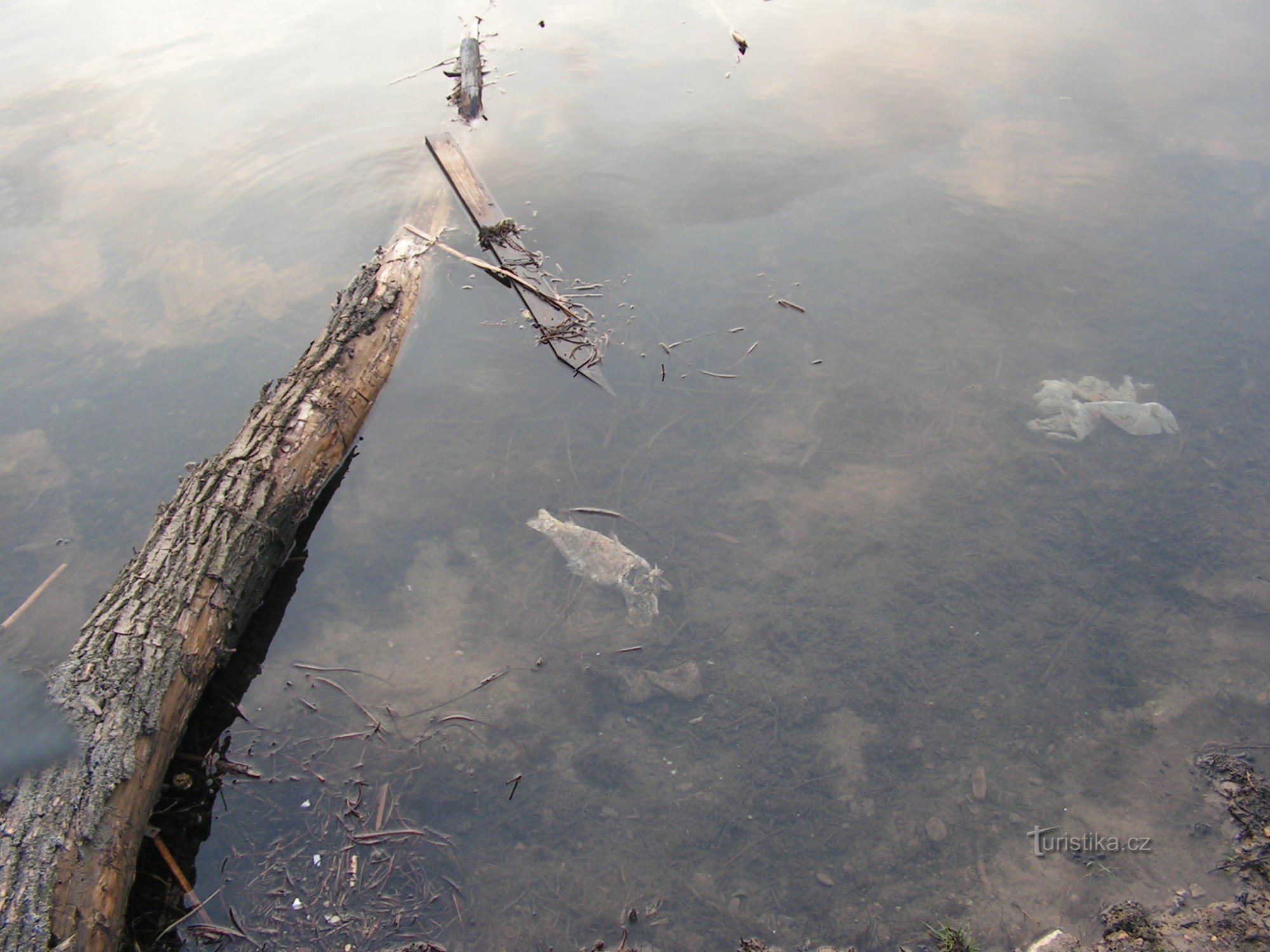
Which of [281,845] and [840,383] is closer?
[281,845]

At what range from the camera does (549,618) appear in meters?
4.07

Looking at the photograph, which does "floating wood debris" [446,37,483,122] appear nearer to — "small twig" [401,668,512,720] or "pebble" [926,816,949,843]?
"small twig" [401,668,512,720]

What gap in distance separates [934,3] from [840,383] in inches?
325

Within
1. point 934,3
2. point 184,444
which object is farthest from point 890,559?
point 934,3

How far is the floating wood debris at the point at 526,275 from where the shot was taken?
549cm

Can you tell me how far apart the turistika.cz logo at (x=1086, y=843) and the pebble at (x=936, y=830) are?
0.35 metres

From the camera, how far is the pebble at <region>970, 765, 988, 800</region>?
336 centimetres

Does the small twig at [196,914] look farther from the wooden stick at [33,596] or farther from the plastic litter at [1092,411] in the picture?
the plastic litter at [1092,411]

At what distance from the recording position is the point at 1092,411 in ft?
16.2

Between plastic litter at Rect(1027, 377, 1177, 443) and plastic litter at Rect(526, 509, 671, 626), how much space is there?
109 inches

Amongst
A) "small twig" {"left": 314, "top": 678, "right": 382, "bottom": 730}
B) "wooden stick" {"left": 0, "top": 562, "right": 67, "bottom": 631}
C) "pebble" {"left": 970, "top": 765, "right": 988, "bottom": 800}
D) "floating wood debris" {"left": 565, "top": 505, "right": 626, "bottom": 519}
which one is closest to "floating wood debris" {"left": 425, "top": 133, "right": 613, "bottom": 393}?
"floating wood debris" {"left": 565, "top": 505, "right": 626, "bottom": 519}

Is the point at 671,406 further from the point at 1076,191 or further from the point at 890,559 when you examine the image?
the point at 1076,191

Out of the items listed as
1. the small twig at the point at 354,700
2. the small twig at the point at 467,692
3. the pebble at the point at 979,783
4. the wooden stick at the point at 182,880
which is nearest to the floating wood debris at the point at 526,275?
the small twig at the point at 467,692

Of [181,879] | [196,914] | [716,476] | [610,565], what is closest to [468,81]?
[716,476]
